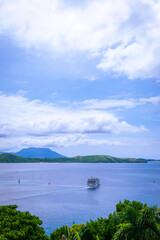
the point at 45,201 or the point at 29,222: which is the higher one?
the point at 29,222

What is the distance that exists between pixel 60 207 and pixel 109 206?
20.3 metres

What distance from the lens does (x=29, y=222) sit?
22.2 meters

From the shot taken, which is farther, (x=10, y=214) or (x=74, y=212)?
(x=74, y=212)

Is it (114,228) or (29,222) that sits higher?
(29,222)

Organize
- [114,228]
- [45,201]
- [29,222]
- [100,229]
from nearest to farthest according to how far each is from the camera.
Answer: [29,222], [114,228], [100,229], [45,201]

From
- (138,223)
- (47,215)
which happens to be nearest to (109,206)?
(47,215)

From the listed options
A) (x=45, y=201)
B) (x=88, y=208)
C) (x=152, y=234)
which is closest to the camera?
(x=152, y=234)

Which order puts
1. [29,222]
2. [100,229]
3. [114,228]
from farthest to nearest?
1. [100,229]
2. [114,228]
3. [29,222]

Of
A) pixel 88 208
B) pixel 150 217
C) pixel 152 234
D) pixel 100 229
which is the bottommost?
pixel 88 208

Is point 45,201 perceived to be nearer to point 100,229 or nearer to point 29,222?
point 100,229

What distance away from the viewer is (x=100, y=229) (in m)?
32.2

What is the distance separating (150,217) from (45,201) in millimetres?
82119

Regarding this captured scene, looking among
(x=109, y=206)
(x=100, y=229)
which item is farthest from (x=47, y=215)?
(x=100, y=229)

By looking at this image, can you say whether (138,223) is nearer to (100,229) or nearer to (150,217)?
(150,217)
